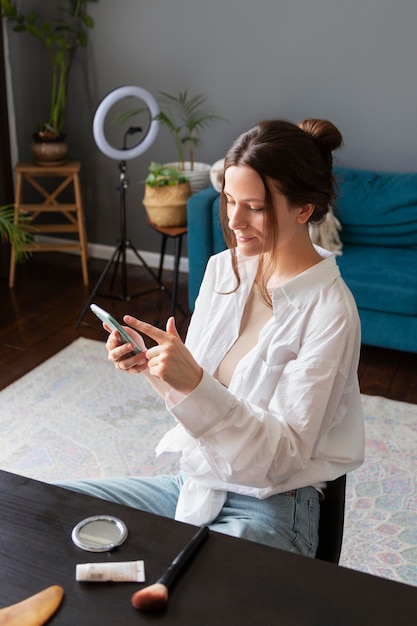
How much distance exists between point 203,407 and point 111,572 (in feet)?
0.89

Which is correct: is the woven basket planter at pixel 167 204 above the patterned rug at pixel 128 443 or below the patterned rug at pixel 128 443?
above

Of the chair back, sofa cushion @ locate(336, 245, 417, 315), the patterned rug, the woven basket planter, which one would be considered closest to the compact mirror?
the chair back

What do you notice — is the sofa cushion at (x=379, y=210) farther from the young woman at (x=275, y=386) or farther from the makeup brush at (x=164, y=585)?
the makeup brush at (x=164, y=585)

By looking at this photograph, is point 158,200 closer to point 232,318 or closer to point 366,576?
point 232,318

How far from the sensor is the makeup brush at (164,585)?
2.87ft

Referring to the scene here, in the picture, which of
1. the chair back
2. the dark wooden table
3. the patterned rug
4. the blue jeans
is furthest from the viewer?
the patterned rug

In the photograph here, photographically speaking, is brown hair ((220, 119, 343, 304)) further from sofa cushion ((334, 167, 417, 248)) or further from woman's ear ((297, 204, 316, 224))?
sofa cushion ((334, 167, 417, 248))

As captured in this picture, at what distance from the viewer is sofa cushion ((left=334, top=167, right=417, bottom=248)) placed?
3.31 meters

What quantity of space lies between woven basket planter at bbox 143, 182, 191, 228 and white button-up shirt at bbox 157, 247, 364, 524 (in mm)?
2062

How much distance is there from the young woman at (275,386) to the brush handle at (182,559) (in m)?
0.17

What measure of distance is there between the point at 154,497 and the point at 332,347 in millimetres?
425

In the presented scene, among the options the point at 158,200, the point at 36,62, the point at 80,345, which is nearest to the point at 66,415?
the point at 80,345

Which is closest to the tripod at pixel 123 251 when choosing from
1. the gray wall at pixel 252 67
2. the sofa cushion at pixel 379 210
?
the gray wall at pixel 252 67

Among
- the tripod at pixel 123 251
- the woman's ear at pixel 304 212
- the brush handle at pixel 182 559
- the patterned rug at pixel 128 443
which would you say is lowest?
the patterned rug at pixel 128 443
